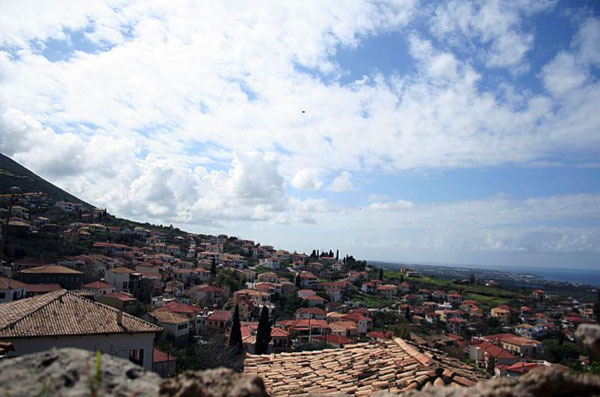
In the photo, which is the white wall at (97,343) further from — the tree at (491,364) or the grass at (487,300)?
the grass at (487,300)

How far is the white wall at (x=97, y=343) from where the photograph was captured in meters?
14.6

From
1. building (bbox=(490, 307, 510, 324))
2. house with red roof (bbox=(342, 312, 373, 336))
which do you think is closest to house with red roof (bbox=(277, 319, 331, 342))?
house with red roof (bbox=(342, 312, 373, 336))

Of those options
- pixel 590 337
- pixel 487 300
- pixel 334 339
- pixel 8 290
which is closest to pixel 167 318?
pixel 8 290

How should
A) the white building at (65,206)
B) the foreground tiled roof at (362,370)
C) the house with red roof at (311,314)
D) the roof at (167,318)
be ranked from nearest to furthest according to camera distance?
the foreground tiled roof at (362,370), the roof at (167,318), the house with red roof at (311,314), the white building at (65,206)

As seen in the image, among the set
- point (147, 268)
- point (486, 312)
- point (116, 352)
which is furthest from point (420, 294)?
point (116, 352)

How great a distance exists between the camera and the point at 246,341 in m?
42.5

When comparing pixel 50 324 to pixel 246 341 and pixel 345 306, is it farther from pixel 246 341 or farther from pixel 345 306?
pixel 345 306

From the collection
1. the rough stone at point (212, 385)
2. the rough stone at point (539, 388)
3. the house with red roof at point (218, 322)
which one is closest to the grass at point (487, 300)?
the house with red roof at point (218, 322)

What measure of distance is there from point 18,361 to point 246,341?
42.0m

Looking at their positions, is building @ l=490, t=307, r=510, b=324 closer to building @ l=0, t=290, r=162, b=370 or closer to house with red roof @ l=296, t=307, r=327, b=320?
house with red roof @ l=296, t=307, r=327, b=320

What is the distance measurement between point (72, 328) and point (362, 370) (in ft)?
40.1

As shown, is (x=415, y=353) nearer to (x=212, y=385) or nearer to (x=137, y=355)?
(x=212, y=385)

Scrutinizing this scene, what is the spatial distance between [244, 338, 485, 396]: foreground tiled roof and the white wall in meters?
7.93

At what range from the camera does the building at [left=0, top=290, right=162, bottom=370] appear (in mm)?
14773
